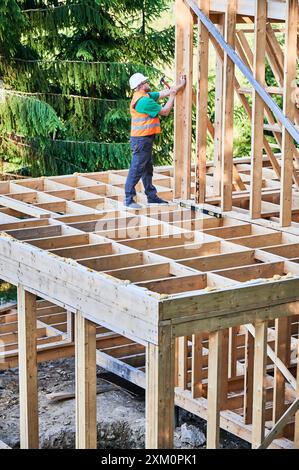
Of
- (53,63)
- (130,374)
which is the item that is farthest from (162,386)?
(53,63)

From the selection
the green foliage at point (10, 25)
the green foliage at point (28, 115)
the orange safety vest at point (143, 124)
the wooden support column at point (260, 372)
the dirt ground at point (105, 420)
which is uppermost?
the green foliage at point (10, 25)

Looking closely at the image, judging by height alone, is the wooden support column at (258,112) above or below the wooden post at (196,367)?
above

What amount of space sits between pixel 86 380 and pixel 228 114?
4384mm

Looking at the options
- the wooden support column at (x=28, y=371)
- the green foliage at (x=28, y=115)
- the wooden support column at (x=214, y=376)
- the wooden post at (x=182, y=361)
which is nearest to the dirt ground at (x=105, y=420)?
the wooden post at (x=182, y=361)

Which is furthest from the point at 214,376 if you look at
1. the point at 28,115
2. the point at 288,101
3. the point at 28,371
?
the point at 28,115

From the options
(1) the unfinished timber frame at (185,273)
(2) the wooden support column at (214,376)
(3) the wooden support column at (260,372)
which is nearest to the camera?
(2) the wooden support column at (214,376)

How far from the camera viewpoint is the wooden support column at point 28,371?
10.2 meters

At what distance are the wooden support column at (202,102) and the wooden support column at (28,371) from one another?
3556 millimetres

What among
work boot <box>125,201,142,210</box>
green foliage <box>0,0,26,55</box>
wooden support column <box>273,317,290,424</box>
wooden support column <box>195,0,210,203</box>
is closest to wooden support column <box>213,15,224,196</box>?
wooden support column <box>195,0,210,203</box>

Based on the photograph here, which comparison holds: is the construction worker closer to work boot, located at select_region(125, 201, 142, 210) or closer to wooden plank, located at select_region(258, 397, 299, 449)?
work boot, located at select_region(125, 201, 142, 210)

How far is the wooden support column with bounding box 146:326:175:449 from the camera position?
865cm

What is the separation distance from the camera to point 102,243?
36.3 feet

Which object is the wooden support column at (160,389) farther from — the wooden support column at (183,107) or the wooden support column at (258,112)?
the wooden support column at (183,107)

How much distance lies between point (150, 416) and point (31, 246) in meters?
2.69
